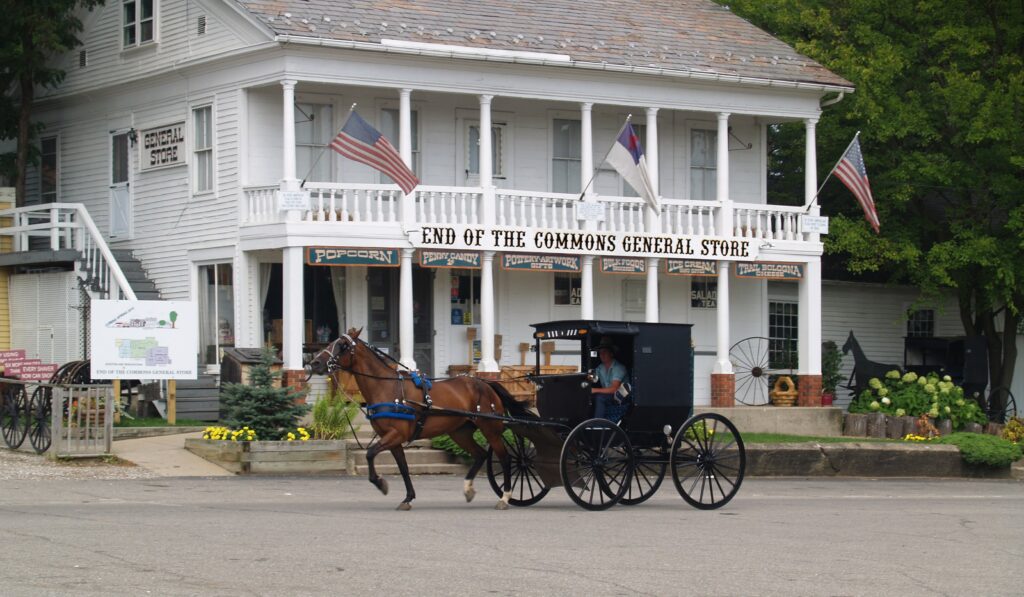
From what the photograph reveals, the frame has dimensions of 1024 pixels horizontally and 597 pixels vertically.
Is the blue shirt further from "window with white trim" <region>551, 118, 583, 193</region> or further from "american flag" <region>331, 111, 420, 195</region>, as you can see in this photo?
"window with white trim" <region>551, 118, 583, 193</region>

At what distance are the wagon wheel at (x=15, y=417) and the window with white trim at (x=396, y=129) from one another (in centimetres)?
897

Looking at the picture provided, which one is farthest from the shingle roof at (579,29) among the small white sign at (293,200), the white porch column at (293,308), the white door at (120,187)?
the white door at (120,187)

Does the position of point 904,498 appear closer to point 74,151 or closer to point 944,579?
point 944,579

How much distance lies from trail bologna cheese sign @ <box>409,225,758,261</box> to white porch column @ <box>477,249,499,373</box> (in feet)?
0.92

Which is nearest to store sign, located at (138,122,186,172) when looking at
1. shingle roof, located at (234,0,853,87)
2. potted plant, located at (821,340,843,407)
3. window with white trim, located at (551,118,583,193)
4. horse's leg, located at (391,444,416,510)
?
shingle roof, located at (234,0,853,87)

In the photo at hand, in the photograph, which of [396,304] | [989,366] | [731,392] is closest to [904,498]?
[731,392]

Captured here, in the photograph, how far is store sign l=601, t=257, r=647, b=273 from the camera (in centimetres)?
2780

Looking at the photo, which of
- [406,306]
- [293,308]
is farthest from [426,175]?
[293,308]

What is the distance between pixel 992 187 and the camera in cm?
3122

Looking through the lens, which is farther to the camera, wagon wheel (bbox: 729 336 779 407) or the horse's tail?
wagon wheel (bbox: 729 336 779 407)

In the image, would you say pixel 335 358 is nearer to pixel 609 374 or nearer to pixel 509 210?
pixel 609 374

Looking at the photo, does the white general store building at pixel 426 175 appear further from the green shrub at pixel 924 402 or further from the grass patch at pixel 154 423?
the grass patch at pixel 154 423

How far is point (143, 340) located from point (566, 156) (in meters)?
10.9

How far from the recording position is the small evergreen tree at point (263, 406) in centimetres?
2067
